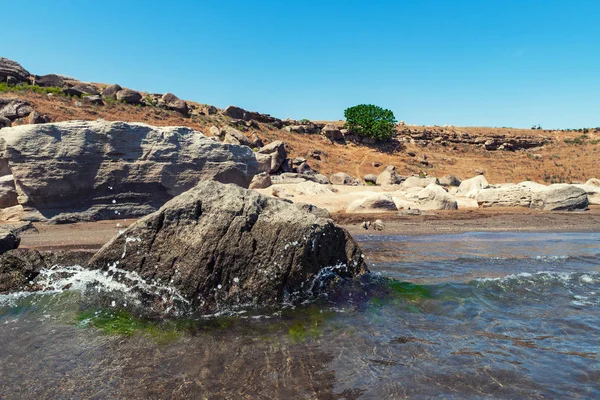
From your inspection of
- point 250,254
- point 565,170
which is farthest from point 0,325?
point 565,170

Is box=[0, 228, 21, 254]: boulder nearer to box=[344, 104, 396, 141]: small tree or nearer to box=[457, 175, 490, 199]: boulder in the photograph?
box=[457, 175, 490, 199]: boulder

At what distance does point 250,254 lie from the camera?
5.80 meters

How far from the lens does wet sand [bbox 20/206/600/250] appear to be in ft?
35.4

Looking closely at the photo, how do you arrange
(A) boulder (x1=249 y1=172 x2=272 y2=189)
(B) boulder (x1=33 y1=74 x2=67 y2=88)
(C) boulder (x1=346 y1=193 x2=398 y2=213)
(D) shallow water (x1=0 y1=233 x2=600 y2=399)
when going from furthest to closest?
(B) boulder (x1=33 y1=74 x2=67 y2=88), (A) boulder (x1=249 y1=172 x2=272 y2=189), (C) boulder (x1=346 y1=193 x2=398 y2=213), (D) shallow water (x1=0 y1=233 x2=600 y2=399)

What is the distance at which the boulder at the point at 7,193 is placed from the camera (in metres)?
13.9

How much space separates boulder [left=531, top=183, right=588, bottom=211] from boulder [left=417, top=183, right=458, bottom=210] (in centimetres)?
415

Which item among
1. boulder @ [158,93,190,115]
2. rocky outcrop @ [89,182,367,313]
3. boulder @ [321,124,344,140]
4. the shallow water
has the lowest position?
the shallow water

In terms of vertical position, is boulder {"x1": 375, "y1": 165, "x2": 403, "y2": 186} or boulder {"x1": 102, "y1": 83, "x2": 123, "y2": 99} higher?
boulder {"x1": 102, "y1": 83, "x2": 123, "y2": 99}

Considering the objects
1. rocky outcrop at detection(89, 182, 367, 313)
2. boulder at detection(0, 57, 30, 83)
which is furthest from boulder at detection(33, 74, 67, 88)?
rocky outcrop at detection(89, 182, 367, 313)

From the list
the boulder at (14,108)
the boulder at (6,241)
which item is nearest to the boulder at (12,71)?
the boulder at (14,108)

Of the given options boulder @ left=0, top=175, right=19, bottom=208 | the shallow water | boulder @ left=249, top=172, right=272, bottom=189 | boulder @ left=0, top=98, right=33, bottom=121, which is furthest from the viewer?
boulder @ left=0, top=98, right=33, bottom=121

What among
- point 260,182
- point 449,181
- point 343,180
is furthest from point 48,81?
point 449,181

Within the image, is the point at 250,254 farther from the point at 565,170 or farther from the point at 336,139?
→ the point at 565,170

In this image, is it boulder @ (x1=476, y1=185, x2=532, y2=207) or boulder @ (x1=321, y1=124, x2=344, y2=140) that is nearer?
boulder @ (x1=476, y1=185, x2=532, y2=207)
